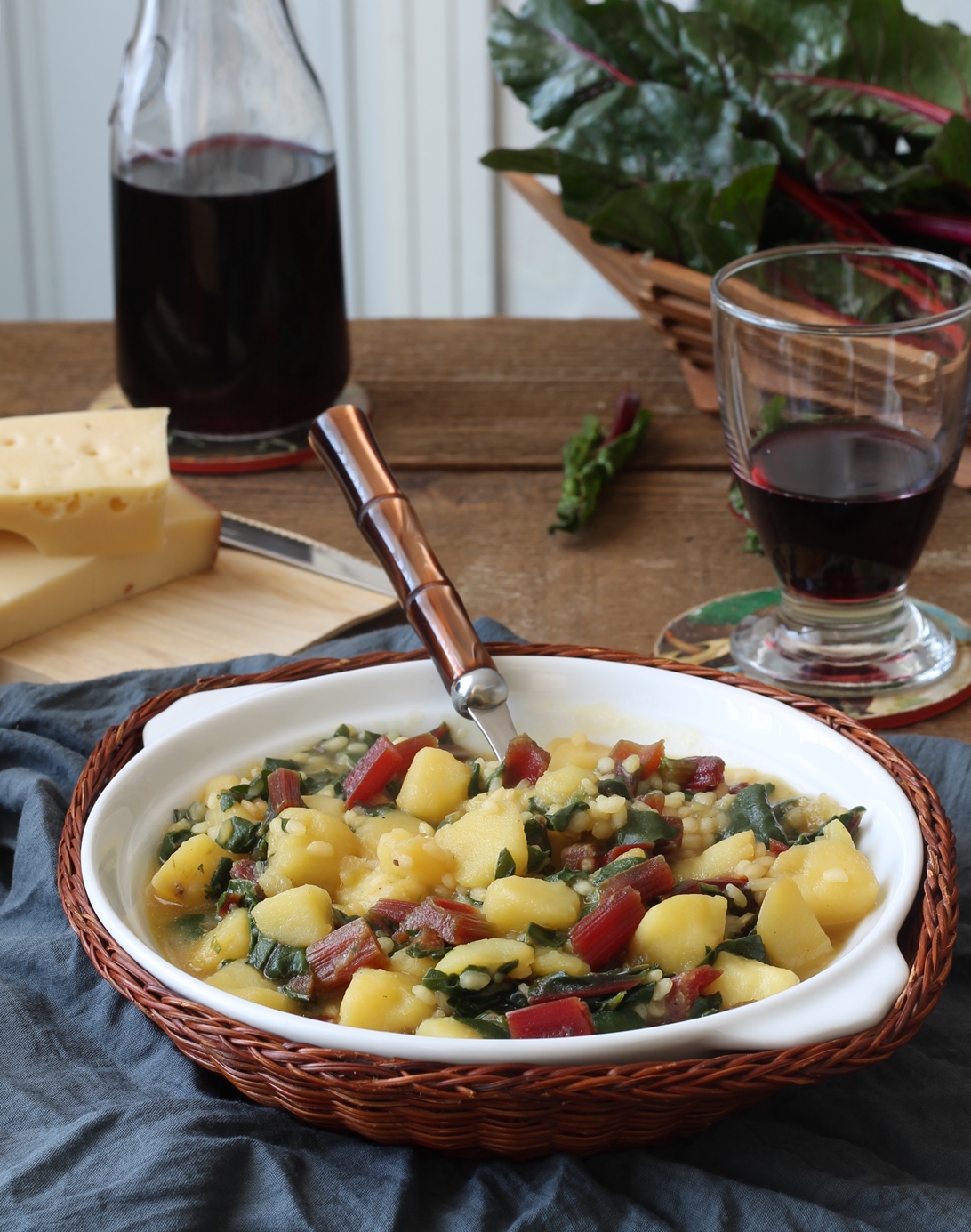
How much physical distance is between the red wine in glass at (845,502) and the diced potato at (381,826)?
2.06 feet

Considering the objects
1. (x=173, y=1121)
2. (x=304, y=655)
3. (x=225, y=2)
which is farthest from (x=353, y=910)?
(x=225, y=2)

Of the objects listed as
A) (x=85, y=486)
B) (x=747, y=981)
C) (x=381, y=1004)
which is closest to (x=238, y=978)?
(x=381, y=1004)

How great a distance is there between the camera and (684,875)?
46.4 inches

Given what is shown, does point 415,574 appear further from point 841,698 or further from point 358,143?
point 358,143

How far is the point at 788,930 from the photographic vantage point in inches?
42.0

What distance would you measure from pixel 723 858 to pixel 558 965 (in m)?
0.19

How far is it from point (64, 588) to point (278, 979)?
0.90 m

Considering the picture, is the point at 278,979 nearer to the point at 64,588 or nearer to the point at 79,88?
the point at 64,588

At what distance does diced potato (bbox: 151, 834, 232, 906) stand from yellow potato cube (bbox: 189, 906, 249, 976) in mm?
63

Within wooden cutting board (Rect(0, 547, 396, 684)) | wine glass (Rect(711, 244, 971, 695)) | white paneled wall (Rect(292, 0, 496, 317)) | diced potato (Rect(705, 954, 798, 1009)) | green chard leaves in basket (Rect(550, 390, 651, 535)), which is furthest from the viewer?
white paneled wall (Rect(292, 0, 496, 317))

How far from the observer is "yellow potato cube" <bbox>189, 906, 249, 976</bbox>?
A: 1.11m

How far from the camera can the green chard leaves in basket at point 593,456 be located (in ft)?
6.65

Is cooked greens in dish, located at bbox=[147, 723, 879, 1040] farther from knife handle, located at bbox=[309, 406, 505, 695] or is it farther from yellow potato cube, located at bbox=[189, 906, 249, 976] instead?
knife handle, located at bbox=[309, 406, 505, 695]

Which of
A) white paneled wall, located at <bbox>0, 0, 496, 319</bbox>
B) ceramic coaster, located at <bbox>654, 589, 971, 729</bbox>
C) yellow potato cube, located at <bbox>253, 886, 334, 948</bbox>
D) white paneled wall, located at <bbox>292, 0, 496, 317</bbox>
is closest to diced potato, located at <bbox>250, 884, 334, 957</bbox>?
yellow potato cube, located at <bbox>253, 886, 334, 948</bbox>
